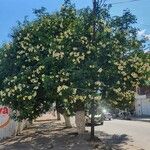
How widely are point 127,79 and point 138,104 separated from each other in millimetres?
50851

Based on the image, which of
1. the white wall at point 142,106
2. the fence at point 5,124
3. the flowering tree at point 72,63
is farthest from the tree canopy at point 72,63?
the white wall at point 142,106

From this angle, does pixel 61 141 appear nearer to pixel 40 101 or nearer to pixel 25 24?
pixel 40 101

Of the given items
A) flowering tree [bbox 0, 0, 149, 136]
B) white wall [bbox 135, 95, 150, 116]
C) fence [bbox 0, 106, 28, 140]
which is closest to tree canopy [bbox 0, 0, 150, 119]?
flowering tree [bbox 0, 0, 149, 136]

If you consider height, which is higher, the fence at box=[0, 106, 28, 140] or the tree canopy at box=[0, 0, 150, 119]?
the tree canopy at box=[0, 0, 150, 119]

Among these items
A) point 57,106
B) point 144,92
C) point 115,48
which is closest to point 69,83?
point 115,48

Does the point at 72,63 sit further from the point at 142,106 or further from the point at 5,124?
the point at 142,106

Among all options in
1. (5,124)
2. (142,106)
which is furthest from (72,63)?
(142,106)

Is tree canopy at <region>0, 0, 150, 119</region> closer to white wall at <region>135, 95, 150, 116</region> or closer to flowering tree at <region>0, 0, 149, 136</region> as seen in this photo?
flowering tree at <region>0, 0, 149, 136</region>

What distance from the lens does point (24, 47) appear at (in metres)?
22.3

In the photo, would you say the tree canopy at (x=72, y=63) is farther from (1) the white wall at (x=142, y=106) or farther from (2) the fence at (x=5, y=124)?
(1) the white wall at (x=142, y=106)

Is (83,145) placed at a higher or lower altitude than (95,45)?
lower

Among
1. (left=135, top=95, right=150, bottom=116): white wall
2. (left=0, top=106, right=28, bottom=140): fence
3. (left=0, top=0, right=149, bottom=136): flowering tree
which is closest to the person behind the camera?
(left=0, top=0, right=149, bottom=136): flowering tree

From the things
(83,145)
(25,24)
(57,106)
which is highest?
(25,24)

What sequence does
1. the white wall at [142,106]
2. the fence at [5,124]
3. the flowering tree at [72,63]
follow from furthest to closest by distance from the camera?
the white wall at [142,106]
the fence at [5,124]
the flowering tree at [72,63]
